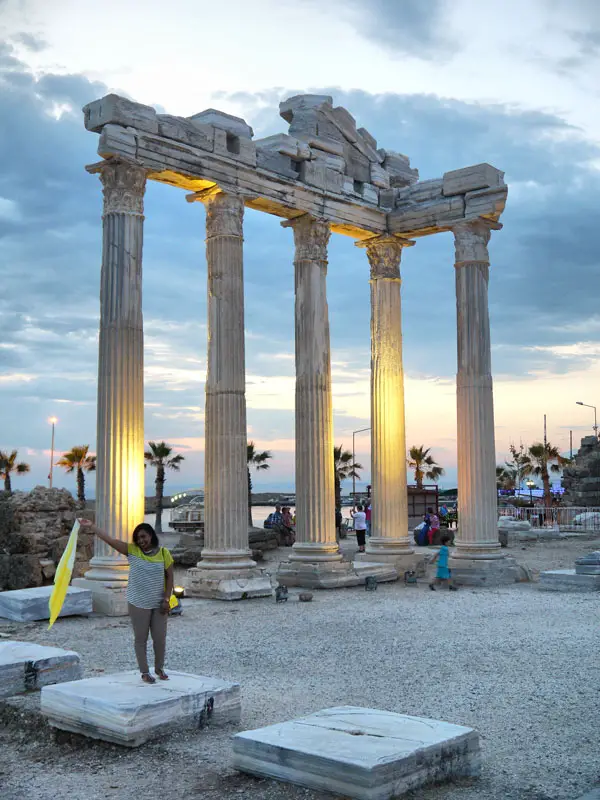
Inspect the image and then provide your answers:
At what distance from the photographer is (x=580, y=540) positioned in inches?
1447

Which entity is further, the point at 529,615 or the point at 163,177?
the point at 163,177

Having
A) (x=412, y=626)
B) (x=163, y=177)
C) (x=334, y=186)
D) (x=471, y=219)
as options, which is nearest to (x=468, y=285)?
(x=471, y=219)

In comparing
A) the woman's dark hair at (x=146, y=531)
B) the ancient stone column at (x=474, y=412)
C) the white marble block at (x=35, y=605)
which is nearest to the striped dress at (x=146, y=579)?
the woman's dark hair at (x=146, y=531)

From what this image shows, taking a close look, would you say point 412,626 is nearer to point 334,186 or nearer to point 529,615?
point 529,615

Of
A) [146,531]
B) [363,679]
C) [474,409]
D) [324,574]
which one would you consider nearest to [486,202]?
[474,409]

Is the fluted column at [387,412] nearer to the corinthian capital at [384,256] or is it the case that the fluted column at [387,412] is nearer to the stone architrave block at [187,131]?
the corinthian capital at [384,256]

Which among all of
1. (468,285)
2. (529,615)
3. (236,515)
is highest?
(468,285)

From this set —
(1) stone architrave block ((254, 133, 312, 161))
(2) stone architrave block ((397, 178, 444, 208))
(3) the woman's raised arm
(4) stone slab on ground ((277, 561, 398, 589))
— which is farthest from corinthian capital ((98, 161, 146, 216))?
(3) the woman's raised arm

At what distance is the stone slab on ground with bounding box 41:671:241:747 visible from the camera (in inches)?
304

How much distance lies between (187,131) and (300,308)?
510 centimetres

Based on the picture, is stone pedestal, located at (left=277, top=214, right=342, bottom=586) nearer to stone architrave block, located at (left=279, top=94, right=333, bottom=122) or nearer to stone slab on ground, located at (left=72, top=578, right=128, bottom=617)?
stone architrave block, located at (left=279, top=94, right=333, bottom=122)

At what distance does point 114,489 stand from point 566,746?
36.0ft

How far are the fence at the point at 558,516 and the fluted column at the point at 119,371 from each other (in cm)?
2882

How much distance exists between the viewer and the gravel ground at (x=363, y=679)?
6992mm
